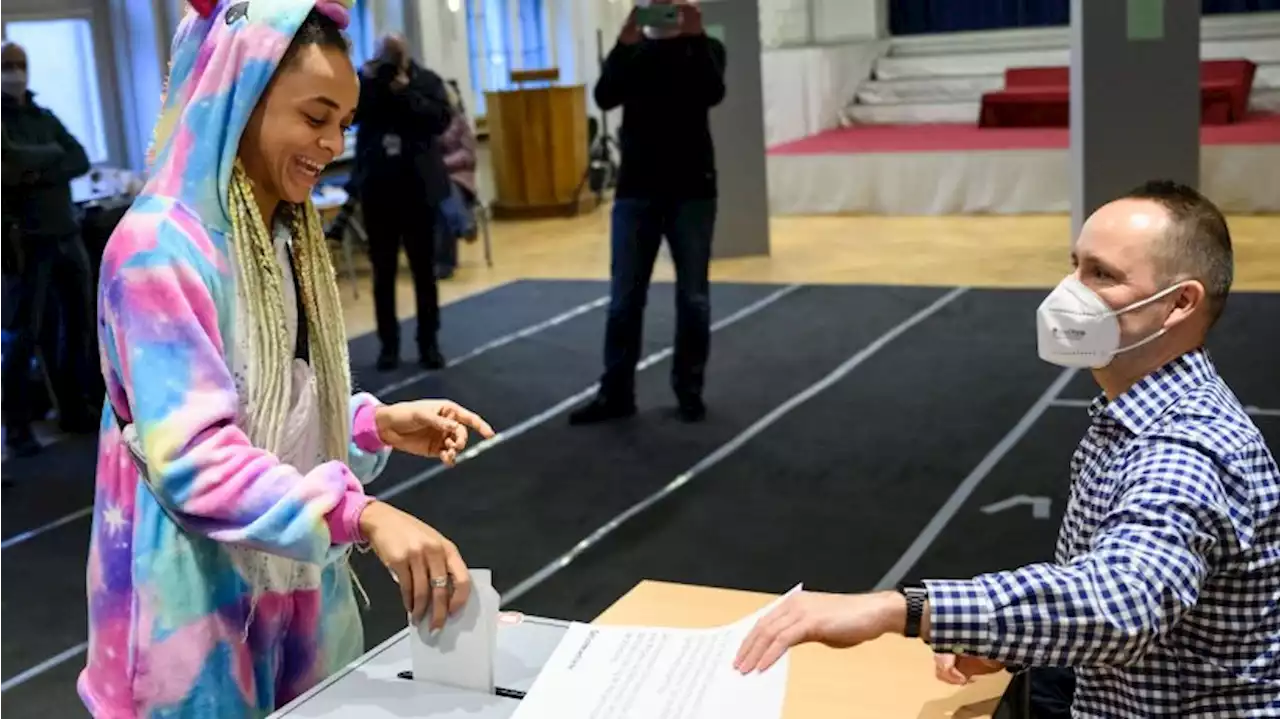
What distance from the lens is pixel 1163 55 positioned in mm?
7695

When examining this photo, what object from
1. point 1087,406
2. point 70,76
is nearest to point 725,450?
point 1087,406

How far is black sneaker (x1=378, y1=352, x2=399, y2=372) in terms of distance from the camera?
6.38m

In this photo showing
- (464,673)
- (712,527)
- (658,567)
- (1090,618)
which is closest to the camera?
(1090,618)

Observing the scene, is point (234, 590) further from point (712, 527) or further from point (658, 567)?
point (712, 527)

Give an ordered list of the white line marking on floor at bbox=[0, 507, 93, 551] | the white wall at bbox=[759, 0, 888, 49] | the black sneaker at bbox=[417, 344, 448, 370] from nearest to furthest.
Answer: the white line marking on floor at bbox=[0, 507, 93, 551]
the black sneaker at bbox=[417, 344, 448, 370]
the white wall at bbox=[759, 0, 888, 49]

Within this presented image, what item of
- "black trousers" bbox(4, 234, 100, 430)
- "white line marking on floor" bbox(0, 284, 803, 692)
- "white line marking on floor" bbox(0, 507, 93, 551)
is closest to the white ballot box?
"white line marking on floor" bbox(0, 284, 803, 692)

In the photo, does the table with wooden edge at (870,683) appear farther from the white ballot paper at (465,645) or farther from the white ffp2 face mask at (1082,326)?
the white ffp2 face mask at (1082,326)

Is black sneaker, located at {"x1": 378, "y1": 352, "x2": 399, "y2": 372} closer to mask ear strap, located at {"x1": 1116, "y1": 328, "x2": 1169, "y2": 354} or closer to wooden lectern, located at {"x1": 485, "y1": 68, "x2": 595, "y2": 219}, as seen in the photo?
wooden lectern, located at {"x1": 485, "y1": 68, "x2": 595, "y2": 219}

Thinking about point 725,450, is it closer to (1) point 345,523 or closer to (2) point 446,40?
(1) point 345,523

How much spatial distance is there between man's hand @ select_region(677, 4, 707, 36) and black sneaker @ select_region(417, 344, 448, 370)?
206cm

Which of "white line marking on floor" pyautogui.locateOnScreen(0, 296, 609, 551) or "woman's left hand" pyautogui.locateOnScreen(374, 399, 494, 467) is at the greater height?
"woman's left hand" pyautogui.locateOnScreen(374, 399, 494, 467)

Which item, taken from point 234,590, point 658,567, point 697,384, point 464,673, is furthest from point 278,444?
point 697,384

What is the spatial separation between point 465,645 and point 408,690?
5.0 inches

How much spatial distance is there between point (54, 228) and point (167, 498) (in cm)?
454
